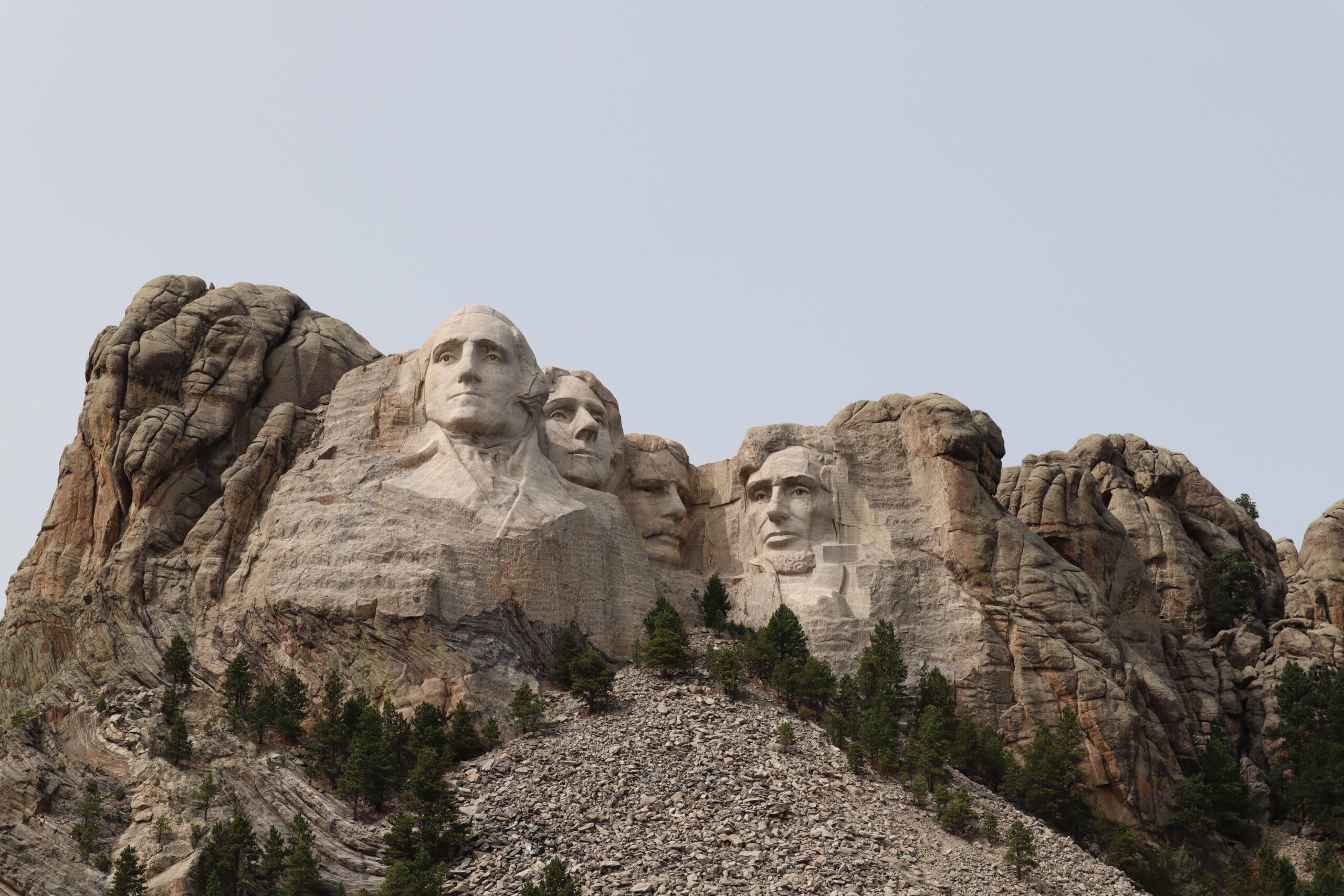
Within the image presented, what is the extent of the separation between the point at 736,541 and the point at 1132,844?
12754 mm

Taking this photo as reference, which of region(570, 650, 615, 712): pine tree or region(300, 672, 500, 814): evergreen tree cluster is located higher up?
region(570, 650, 615, 712): pine tree

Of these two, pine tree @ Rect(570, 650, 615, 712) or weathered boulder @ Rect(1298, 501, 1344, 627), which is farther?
weathered boulder @ Rect(1298, 501, 1344, 627)

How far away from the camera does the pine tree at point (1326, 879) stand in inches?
1863

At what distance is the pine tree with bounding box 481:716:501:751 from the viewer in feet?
149

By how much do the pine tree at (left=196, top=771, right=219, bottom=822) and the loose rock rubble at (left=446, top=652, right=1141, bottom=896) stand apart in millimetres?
4582

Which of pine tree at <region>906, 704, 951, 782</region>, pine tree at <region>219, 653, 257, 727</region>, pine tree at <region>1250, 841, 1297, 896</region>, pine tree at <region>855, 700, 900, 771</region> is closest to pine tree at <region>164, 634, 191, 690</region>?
pine tree at <region>219, 653, 257, 727</region>

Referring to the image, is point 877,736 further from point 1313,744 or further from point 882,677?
point 1313,744

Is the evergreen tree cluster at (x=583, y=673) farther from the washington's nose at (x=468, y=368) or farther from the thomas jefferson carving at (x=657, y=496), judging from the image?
the washington's nose at (x=468, y=368)

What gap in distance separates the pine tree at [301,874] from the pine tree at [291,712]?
477 centimetres

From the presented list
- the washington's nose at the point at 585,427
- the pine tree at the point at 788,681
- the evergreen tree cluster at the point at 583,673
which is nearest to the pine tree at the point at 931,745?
the pine tree at the point at 788,681

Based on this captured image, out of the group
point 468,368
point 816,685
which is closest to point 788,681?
point 816,685

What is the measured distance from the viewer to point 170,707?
4538cm

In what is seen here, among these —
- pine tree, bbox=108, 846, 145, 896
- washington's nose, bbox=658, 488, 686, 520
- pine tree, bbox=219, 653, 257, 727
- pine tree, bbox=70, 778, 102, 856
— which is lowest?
pine tree, bbox=108, 846, 145, 896

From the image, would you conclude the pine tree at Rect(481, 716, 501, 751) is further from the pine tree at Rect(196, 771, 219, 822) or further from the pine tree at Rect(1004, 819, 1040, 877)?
the pine tree at Rect(1004, 819, 1040, 877)
